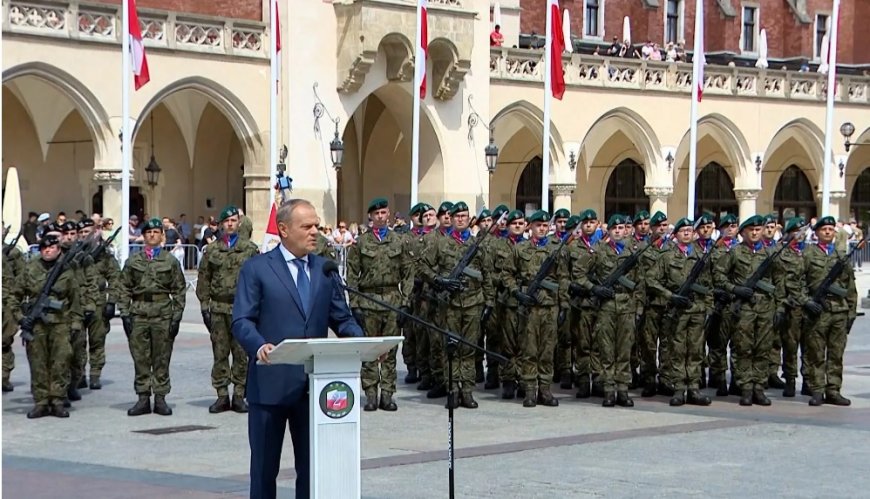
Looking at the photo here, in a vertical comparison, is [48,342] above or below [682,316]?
below

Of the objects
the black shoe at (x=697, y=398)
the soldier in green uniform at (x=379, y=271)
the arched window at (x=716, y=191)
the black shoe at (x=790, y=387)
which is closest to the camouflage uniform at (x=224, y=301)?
the soldier in green uniform at (x=379, y=271)

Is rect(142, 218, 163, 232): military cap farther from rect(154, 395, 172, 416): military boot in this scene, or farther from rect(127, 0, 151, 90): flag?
rect(127, 0, 151, 90): flag

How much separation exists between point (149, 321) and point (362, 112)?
80.3 ft

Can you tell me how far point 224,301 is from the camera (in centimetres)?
1276

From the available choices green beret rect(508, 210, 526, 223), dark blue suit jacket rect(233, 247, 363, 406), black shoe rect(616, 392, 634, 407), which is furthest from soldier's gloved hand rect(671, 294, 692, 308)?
dark blue suit jacket rect(233, 247, 363, 406)

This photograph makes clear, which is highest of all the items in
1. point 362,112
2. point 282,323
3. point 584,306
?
point 362,112

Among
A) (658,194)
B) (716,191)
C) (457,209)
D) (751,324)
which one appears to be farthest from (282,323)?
(716,191)

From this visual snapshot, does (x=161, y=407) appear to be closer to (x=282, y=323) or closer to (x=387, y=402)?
(x=387, y=402)

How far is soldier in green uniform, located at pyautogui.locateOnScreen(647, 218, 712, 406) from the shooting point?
13.5 metres

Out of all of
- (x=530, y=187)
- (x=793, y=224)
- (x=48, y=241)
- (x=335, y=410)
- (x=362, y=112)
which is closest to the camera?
(x=335, y=410)

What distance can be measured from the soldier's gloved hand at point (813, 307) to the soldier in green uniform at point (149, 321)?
229 inches

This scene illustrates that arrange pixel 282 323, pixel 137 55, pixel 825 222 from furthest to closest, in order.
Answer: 1. pixel 137 55
2. pixel 825 222
3. pixel 282 323

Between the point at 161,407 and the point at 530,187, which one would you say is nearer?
the point at 161,407

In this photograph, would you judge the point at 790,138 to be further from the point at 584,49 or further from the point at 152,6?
the point at 152,6
